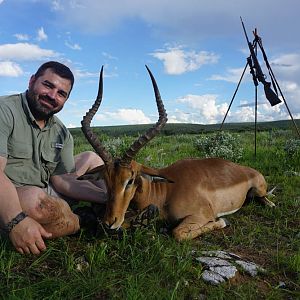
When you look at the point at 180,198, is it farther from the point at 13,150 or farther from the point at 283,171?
the point at 283,171

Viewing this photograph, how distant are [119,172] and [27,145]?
1.06m

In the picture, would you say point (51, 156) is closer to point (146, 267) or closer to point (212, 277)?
point (146, 267)

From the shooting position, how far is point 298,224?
558cm

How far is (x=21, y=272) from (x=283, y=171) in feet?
21.6

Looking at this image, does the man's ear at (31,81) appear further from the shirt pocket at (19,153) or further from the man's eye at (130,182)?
the man's eye at (130,182)

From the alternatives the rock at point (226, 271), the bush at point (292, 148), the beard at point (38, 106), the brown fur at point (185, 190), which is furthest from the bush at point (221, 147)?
the rock at point (226, 271)

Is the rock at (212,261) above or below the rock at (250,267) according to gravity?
above

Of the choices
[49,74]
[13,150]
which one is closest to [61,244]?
[13,150]

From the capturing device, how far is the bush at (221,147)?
10500 mm

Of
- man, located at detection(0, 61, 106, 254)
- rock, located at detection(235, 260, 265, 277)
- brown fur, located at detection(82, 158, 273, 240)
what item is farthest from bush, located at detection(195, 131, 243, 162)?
rock, located at detection(235, 260, 265, 277)

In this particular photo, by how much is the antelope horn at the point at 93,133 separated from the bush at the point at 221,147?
5864 mm

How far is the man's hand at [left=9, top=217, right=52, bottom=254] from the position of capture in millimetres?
3652

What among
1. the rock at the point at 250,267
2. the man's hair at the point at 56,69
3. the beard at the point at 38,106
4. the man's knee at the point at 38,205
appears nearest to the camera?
the rock at the point at 250,267

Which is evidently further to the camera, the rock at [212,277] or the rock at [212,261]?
the rock at [212,261]
